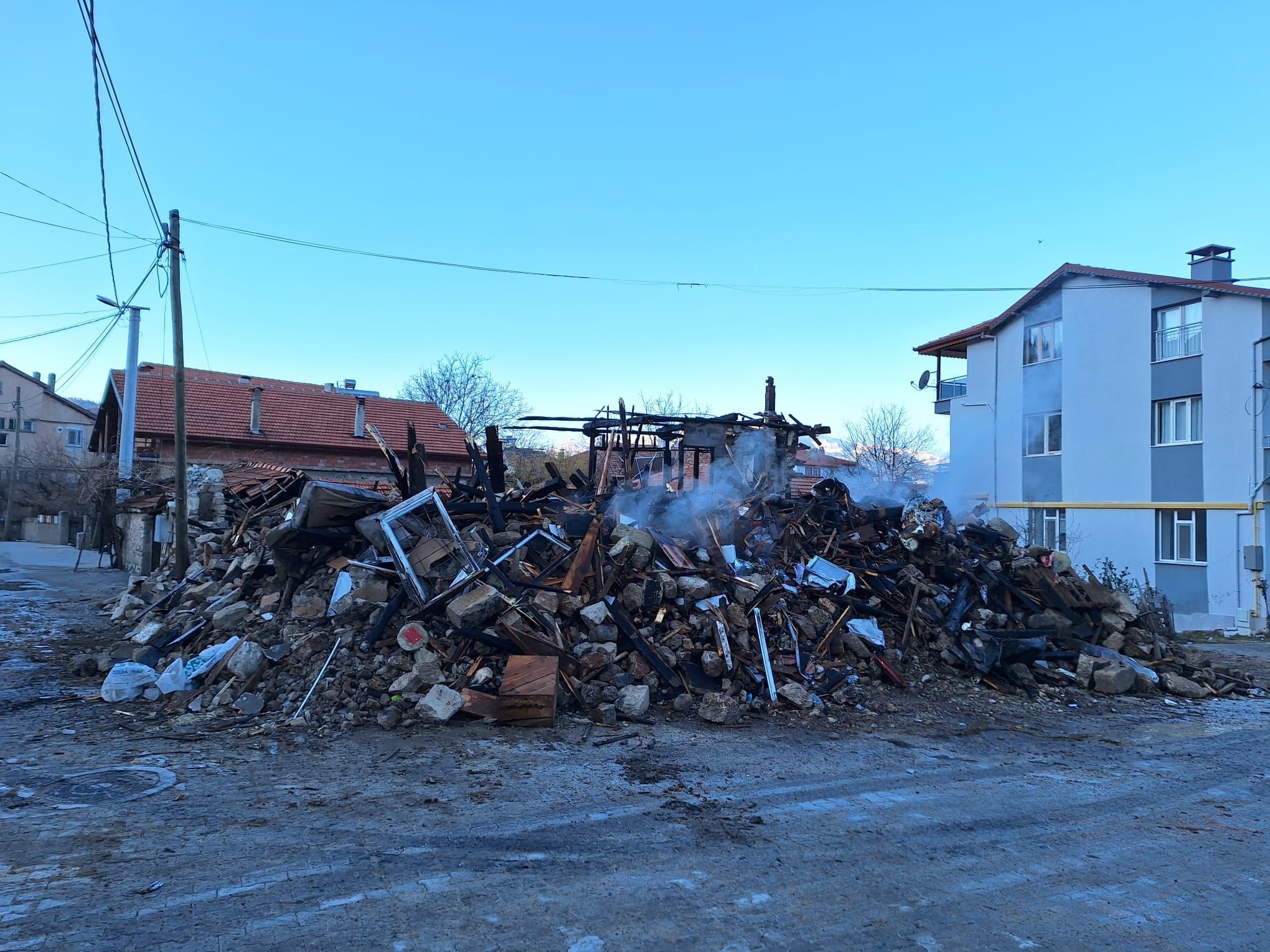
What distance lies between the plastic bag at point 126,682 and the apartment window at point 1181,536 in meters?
23.6

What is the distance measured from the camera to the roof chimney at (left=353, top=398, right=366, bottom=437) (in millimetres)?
32688

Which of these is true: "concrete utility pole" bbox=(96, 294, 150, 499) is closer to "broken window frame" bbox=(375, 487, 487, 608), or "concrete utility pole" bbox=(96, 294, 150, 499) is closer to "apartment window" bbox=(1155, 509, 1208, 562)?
"broken window frame" bbox=(375, 487, 487, 608)

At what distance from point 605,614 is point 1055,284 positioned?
2119 cm

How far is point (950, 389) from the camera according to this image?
28766 mm

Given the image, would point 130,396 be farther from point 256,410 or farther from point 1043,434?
point 1043,434

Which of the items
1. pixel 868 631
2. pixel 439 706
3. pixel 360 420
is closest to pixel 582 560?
pixel 439 706

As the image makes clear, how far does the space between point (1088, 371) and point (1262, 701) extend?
1516 centimetres

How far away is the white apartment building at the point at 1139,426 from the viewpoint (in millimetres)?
20125

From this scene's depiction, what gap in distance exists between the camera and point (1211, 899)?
4.50m

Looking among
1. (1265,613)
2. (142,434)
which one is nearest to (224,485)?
(142,434)

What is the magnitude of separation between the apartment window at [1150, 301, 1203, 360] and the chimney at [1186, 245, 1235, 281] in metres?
1.89

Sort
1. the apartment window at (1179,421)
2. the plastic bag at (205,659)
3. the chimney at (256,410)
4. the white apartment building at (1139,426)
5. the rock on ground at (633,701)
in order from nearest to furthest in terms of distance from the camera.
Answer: the rock on ground at (633,701), the plastic bag at (205,659), the white apartment building at (1139,426), the apartment window at (1179,421), the chimney at (256,410)

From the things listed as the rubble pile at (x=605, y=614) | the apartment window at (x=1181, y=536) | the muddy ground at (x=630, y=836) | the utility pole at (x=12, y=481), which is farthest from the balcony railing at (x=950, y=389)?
the utility pole at (x=12, y=481)

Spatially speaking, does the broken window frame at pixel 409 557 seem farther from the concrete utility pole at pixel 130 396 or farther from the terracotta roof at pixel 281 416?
the terracotta roof at pixel 281 416
